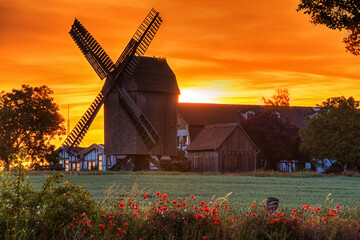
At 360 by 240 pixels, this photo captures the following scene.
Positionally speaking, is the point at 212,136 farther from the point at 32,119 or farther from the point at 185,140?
the point at 32,119

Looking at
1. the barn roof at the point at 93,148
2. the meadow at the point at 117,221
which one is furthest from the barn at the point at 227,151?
the meadow at the point at 117,221

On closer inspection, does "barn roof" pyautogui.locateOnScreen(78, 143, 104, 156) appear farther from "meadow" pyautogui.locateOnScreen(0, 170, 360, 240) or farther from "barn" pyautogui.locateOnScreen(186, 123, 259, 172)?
"meadow" pyautogui.locateOnScreen(0, 170, 360, 240)

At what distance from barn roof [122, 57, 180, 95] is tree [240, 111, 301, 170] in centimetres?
2323

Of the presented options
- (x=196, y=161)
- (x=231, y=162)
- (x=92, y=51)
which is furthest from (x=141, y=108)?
(x=196, y=161)

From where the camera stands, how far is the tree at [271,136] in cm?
8081

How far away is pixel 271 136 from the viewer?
266 ft

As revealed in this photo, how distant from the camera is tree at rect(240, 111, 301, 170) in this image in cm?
8081

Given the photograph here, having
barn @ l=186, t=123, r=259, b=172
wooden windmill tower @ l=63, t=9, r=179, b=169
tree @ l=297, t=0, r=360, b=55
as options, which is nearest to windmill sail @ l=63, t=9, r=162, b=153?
wooden windmill tower @ l=63, t=9, r=179, b=169

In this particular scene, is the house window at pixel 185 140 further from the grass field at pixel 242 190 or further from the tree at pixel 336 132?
the grass field at pixel 242 190

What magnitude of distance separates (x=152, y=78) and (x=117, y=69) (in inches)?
136

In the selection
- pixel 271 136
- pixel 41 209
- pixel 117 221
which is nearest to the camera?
pixel 41 209

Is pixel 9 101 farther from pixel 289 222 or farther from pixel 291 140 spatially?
pixel 289 222

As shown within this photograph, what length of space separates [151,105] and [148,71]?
10.9 feet

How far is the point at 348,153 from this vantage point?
76000 millimetres
